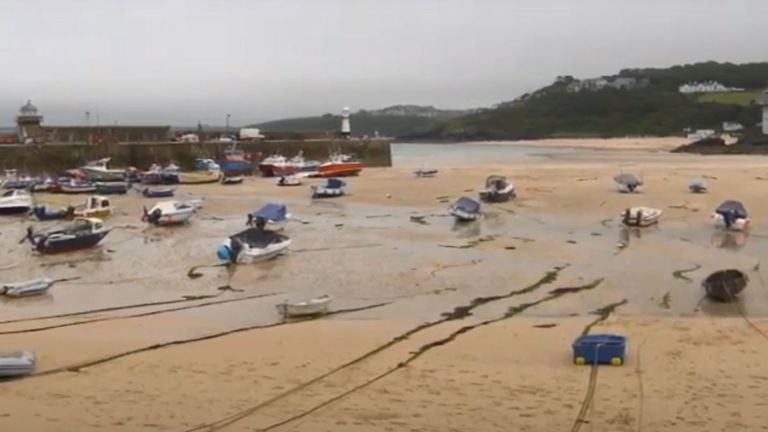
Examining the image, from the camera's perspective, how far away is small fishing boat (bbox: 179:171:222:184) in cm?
4507

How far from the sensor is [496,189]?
34.3 metres

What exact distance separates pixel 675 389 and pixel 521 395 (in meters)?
1.83

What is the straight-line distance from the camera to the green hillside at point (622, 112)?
118 metres

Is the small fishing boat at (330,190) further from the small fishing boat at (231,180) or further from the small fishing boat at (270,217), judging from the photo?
the small fishing boat at (270,217)

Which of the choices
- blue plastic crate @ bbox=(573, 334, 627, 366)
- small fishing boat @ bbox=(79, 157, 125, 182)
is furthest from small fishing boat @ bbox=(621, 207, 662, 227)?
small fishing boat @ bbox=(79, 157, 125, 182)

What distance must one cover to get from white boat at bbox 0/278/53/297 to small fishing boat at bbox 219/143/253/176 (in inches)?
1158

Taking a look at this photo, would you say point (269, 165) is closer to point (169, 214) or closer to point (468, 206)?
point (169, 214)

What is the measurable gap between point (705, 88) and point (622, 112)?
28.1 m

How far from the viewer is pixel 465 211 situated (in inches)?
1131

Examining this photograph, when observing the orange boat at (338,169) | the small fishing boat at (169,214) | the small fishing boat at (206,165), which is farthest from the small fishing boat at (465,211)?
the small fishing boat at (206,165)

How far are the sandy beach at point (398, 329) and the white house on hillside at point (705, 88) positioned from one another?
125m

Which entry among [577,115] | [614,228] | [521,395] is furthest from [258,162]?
[577,115]

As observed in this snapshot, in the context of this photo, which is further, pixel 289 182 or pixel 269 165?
pixel 269 165

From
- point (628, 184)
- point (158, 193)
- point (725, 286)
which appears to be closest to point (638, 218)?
point (628, 184)
